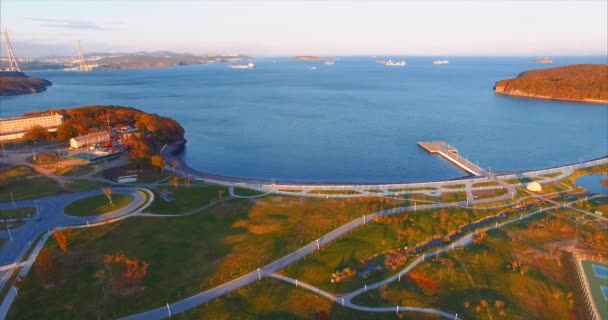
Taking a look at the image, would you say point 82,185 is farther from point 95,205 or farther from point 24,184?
point 95,205

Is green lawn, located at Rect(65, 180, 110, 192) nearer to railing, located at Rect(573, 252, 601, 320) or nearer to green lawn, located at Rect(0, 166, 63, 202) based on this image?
green lawn, located at Rect(0, 166, 63, 202)

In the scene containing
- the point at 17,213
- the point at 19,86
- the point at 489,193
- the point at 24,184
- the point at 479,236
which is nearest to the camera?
the point at 479,236

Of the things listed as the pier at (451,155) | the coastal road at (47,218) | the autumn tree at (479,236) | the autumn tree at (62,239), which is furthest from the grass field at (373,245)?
the coastal road at (47,218)

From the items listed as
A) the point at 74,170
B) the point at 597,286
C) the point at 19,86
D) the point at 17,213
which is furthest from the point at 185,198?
the point at 19,86

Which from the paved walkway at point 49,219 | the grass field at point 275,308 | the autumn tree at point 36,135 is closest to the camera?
the grass field at point 275,308

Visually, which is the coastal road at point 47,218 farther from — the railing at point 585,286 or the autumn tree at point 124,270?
the railing at point 585,286
